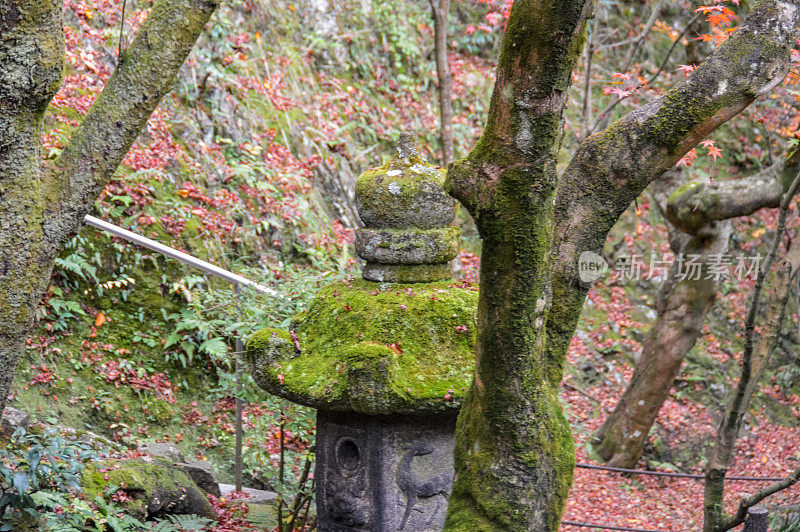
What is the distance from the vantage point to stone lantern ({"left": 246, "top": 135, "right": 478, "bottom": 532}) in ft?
10.8

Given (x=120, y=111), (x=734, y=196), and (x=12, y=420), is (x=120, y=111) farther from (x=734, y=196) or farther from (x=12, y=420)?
(x=734, y=196)

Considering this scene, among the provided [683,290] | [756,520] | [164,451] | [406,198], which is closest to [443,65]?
[683,290]

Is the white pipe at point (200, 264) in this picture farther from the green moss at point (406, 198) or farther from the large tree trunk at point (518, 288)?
the large tree trunk at point (518, 288)

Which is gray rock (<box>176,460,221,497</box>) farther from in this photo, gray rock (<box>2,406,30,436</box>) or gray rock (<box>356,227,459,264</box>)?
gray rock (<box>356,227,459,264</box>)

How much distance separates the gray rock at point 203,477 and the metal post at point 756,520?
3.35m

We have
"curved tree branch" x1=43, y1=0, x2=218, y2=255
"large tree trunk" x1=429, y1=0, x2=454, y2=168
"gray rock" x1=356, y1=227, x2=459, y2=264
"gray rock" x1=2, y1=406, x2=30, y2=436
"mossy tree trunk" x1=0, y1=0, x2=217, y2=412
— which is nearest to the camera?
"mossy tree trunk" x1=0, y1=0, x2=217, y2=412

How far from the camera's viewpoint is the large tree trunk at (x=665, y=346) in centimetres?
716

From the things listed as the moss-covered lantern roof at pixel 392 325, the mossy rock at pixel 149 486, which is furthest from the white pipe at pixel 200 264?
the mossy rock at pixel 149 486

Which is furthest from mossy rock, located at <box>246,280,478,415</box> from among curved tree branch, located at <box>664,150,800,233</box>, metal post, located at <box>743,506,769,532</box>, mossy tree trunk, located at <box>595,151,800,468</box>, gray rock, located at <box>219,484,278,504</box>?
mossy tree trunk, located at <box>595,151,800,468</box>

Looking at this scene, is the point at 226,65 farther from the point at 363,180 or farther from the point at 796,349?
the point at 796,349

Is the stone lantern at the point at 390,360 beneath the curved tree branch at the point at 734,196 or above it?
beneath

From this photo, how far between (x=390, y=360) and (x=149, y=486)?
1796mm

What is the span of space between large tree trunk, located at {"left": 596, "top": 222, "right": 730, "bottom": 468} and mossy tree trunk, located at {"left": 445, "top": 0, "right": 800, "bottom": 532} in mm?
4896

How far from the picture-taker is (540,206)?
2248mm
